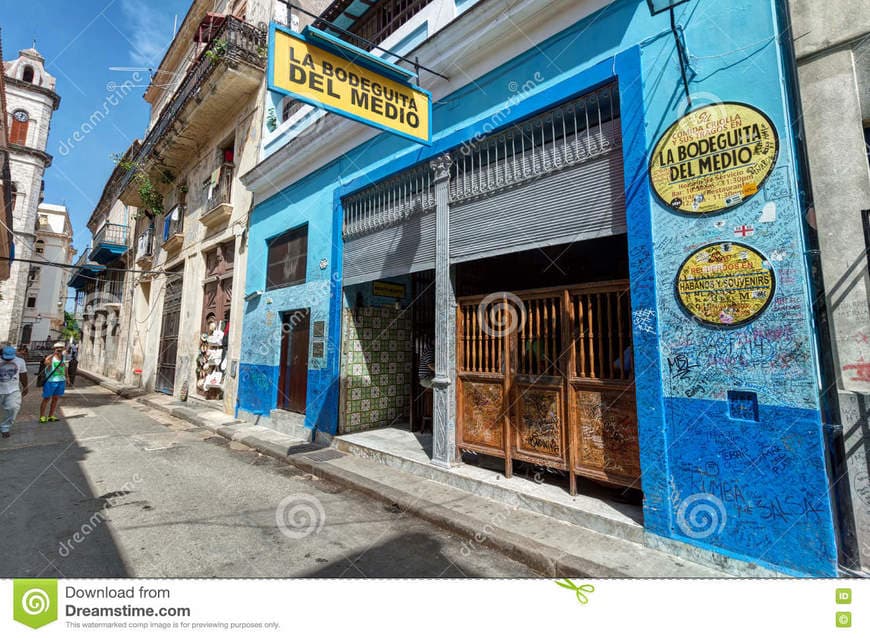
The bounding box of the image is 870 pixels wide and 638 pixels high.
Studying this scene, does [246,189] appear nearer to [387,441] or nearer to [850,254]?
[387,441]

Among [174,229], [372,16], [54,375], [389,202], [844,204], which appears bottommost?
[54,375]

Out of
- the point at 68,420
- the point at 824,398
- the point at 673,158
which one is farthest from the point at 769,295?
the point at 68,420

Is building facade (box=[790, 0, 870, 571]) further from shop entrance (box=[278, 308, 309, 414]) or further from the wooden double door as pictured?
shop entrance (box=[278, 308, 309, 414])

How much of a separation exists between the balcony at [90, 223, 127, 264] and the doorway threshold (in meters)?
23.2

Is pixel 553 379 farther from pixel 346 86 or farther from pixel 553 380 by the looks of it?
pixel 346 86

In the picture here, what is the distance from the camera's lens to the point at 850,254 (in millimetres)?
2939

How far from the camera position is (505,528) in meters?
3.88

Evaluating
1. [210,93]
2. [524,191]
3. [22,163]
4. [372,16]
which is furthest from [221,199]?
[22,163]

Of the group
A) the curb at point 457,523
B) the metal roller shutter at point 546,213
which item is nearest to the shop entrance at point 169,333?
the curb at point 457,523

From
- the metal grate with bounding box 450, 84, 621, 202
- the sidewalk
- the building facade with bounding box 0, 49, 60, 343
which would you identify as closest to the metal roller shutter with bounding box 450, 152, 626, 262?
the metal grate with bounding box 450, 84, 621, 202

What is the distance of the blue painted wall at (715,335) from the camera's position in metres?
2.92

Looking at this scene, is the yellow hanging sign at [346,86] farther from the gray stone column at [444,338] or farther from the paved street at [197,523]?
the paved street at [197,523]

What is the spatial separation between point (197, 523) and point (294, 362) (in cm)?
494

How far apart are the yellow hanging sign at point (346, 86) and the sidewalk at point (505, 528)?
4377 mm
